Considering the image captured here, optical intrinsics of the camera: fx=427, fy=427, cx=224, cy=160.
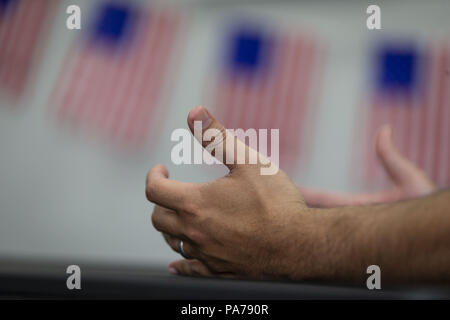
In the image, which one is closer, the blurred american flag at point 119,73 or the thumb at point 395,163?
the thumb at point 395,163

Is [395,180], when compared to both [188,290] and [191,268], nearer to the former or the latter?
[191,268]

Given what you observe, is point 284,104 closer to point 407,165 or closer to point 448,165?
point 448,165

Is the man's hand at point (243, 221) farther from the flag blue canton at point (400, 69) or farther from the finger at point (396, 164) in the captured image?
the flag blue canton at point (400, 69)

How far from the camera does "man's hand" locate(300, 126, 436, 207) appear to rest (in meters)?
0.96

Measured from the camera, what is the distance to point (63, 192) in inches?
83.4

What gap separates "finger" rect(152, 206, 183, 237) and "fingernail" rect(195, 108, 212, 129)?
155mm

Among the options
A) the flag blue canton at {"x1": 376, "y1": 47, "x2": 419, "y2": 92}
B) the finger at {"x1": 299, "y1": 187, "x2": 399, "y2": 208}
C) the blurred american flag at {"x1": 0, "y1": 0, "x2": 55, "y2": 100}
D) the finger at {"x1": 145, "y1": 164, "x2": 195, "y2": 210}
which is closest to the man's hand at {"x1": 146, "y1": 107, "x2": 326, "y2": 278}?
the finger at {"x1": 145, "y1": 164, "x2": 195, "y2": 210}

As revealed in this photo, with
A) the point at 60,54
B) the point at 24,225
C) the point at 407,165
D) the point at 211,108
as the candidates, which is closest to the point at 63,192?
the point at 24,225

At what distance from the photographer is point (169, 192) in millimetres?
638

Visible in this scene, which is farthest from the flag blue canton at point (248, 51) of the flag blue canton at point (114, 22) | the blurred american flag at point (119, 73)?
the flag blue canton at point (114, 22)

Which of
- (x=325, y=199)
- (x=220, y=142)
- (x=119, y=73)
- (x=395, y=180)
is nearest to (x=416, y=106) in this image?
(x=395, y=180)

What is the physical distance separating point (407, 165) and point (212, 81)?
4.16ft

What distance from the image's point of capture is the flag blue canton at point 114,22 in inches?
80.5

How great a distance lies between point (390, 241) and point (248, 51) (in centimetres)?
163
